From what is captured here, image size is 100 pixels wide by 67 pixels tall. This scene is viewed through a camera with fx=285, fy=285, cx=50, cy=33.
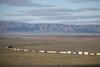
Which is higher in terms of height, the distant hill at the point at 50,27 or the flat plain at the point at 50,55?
the distant hill at the point at 50,27

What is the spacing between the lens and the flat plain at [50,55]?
521cm

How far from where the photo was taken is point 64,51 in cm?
530

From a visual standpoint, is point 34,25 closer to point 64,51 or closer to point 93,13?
point 64,51

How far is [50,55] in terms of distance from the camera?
5273 mm

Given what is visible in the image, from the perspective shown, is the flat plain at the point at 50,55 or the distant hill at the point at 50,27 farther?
the distant hill at the point at 50,27

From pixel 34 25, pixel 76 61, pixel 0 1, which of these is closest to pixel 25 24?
pixel 34 25

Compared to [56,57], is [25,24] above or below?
above

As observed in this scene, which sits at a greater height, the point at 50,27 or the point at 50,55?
the point at 50,27

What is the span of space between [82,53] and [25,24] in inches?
47.2

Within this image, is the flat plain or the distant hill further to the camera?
the distant hill

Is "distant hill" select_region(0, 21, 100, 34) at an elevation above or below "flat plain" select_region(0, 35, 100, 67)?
above

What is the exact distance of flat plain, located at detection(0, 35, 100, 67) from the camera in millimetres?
5211

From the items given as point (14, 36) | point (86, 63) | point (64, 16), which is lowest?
point (86, 63)

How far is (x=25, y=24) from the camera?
539 cm
